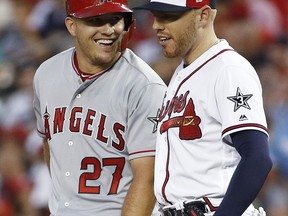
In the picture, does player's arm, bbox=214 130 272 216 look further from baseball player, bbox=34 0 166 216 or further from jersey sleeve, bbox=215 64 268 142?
baseball player, bbox=34 0 166 216

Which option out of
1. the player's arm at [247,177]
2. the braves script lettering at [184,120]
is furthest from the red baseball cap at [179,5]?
the player's arm at [247,177]

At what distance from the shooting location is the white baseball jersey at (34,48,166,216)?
147 inches

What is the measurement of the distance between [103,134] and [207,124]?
75 cm

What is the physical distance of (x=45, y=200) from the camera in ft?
22.8

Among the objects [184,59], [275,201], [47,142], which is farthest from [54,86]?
[275,201]

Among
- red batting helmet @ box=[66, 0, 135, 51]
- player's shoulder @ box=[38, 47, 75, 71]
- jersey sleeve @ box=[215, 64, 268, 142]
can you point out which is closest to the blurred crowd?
player's shoulder @ box=[38, 47, 75, 71]

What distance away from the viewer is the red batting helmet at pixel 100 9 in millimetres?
3762

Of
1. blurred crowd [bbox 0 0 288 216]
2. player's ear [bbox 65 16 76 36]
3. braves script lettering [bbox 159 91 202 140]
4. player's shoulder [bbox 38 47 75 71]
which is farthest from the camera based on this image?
blurred crowd [bbox 0 0 288 216]

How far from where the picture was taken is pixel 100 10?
3.76 metres

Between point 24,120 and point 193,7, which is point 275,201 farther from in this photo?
point 193,7

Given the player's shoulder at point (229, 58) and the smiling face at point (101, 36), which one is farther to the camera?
the smiling face at point (101, 36)

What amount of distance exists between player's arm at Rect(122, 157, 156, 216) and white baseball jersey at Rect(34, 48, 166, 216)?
1.7 inches

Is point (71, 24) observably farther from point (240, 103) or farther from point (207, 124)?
point (240, 103)

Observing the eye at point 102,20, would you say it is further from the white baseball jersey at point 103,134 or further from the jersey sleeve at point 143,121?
the jersey sleeve at point 143,121
